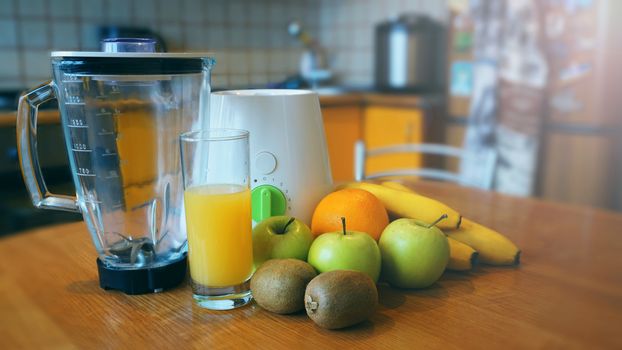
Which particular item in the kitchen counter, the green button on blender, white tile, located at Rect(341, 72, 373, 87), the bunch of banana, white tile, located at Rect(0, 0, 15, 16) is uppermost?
white tile, located at Rect(0, 0, 15, 16)

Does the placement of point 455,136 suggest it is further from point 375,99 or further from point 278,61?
point 278,61

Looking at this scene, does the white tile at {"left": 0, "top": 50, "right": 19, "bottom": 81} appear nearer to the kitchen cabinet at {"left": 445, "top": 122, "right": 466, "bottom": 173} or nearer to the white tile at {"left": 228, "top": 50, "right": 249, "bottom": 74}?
the white tile at {"left": 228, "top": 50, "right": 249, "bottom": 74}

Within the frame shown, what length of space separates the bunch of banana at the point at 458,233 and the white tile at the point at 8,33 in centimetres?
208

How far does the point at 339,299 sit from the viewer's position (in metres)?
0.55

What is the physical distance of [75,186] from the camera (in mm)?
696

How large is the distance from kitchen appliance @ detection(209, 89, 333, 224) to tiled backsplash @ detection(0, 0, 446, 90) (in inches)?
51.8

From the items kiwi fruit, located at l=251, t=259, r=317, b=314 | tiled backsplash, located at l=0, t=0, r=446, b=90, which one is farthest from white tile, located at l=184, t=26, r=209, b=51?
kiwi fruit, located at l=251, t=259, r=317, b=314

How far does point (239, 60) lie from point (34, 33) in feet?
3.26

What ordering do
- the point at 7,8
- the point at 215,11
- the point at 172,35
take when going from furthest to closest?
the point at 215,11 < the point at 172,35 < the point at 7,8

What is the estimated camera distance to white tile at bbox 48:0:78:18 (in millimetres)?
2406

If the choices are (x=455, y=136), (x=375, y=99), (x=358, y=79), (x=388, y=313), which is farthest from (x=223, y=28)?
(x=388, y=313)

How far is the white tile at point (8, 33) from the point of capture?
231 centimetres

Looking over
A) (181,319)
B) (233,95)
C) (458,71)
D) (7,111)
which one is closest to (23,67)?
(7,111)

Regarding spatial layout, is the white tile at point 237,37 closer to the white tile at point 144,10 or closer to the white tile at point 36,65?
the white tile at point 144,10
